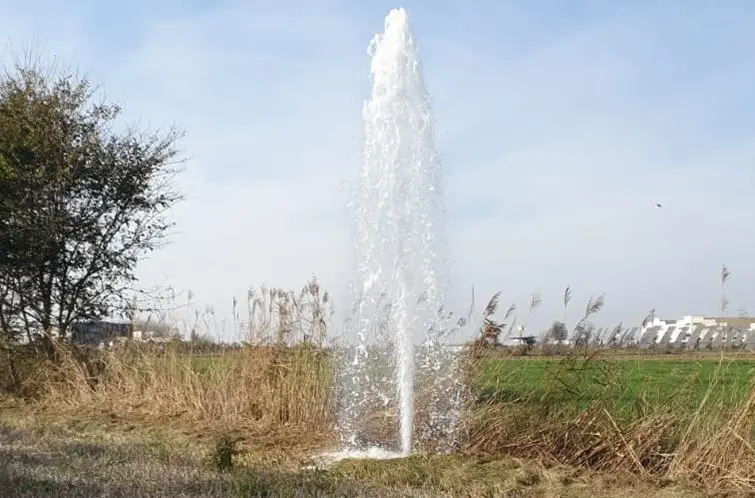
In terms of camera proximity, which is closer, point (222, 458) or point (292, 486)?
point (292, 486)

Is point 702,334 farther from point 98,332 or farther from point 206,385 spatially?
point 98,332

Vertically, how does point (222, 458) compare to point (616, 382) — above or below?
below

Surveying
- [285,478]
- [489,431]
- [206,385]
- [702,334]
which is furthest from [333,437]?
[702,334]

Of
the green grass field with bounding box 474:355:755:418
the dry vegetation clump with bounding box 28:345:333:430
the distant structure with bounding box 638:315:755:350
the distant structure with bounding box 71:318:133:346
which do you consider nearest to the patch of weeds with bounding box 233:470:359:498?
the green grass field with bounding box 474:355:755:418

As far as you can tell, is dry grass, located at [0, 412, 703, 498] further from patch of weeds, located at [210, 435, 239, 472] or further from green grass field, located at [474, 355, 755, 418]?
green grass field, located at [474, 355, 755, 418]

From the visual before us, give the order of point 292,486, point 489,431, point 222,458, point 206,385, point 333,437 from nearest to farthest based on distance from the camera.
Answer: point 292,486, point 222,458, point 489,431, point 333,437, point 206,385

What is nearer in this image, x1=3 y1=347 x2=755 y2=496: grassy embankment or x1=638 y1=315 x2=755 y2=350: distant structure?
x1=3 y1=347 x2=755 y2=496: grassy embankment

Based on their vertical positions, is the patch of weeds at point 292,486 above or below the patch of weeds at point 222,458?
below

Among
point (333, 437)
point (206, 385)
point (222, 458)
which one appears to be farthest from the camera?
point (206, 385)

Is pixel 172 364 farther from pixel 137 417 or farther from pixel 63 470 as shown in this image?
pixel 63 470

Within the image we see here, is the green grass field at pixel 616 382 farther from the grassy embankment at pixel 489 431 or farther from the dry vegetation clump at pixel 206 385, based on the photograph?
the dry vegetation clump at pixel 206 385

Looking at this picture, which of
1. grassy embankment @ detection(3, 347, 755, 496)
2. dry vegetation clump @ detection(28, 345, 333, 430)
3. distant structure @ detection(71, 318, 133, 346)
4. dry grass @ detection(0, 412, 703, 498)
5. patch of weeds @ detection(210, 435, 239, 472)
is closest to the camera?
dry grass @ detection(0, 412, 703, 498)

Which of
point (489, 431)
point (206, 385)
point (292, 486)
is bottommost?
point (292, 486)

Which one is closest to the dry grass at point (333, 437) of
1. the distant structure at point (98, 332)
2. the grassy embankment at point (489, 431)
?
the grassy embankment at point (489, 431)
